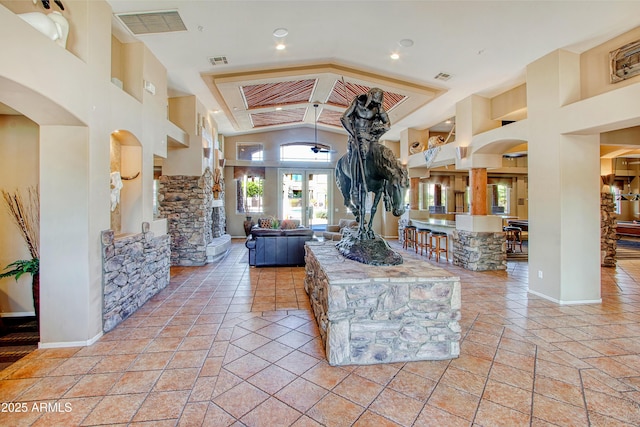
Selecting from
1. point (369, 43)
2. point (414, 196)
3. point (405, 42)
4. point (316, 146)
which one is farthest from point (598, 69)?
point (316, 146)

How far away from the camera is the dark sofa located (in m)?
6.87

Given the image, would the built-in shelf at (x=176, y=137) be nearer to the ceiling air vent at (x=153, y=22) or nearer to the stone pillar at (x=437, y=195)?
the ceiling air vent at (x=153, y=22)

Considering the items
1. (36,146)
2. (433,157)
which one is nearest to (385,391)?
(36,146)

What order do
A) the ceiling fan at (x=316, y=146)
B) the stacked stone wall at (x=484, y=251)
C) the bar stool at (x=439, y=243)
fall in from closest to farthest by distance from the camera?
the stacked stone wall at (x=484, y=251)
the bar stool at (x=439, y=243)
the ceiling fan at (x=316, y=146)

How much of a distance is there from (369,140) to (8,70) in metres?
3.25

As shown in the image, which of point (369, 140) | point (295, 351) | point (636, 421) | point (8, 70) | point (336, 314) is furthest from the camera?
point (369, 140)

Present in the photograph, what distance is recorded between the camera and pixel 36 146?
406 centimetres

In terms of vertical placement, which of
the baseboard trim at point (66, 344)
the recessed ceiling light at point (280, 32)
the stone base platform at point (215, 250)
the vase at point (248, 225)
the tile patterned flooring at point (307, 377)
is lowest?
the tile patterned flooring at point (307, 377)

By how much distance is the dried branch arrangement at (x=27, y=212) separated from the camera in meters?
3.87

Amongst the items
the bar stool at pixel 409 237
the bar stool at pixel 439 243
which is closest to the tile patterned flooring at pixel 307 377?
the bar stool at pixel 439 243

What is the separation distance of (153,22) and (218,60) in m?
1.29

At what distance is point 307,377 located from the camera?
2523 mm

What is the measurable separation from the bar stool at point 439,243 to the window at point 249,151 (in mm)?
7336

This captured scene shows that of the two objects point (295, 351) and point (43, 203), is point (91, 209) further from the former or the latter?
point (295, 351)
